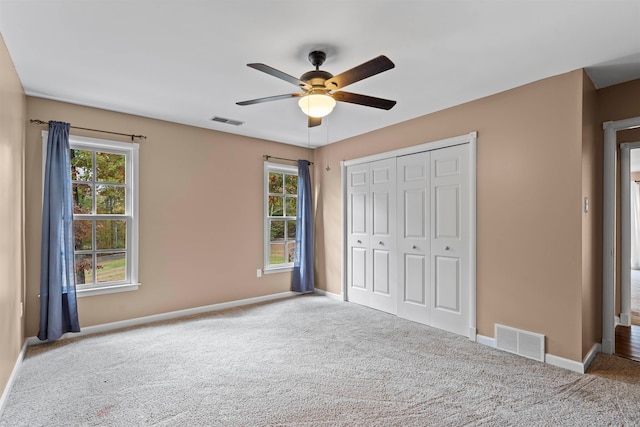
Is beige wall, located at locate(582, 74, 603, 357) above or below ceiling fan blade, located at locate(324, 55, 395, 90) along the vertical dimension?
below

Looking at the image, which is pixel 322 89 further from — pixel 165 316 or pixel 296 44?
pixel 165 316

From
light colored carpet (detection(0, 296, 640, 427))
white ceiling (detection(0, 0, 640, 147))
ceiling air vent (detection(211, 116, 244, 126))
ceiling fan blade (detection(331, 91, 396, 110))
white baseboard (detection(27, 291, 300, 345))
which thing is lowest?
light colored carpet (detection(0, 296, 640, 427))

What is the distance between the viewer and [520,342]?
10.4 ft

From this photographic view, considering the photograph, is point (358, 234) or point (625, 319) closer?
point (625, 319)

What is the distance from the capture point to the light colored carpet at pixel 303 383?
2.21 metres

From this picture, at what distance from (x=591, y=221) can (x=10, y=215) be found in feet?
16.0

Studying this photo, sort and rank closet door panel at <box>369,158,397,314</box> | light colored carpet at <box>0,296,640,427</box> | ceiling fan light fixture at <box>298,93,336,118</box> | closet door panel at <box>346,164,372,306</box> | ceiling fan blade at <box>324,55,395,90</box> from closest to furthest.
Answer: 1. ceiling fan blade at <box>324,55,395,90</box>
2. light colored carpet at <box>0,296,640,427</box>
3. ceiling fan light fixture at <box>298,93,336,118</box>
4. closet door panel at <box>369,158,397,314</box>
5. closet door panel at <box>346,164,372,306</box>

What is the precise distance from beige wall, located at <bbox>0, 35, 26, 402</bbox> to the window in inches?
114

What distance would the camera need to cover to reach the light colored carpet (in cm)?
221

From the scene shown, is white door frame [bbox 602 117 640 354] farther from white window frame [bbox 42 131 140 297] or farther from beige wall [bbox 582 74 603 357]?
white window frame [bbox 42 131 140 297]

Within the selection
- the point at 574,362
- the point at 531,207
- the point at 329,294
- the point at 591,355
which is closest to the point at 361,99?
the point at 531,207

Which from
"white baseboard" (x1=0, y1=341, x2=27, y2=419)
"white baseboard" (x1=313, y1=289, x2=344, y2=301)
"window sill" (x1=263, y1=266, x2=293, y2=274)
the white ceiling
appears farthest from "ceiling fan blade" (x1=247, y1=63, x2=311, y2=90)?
"white baseboard" (x1=313, y1=289, x2=344, y2=301)

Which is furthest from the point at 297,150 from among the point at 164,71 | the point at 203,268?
the point at 164,71

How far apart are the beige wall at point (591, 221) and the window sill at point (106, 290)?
4.59 metres
